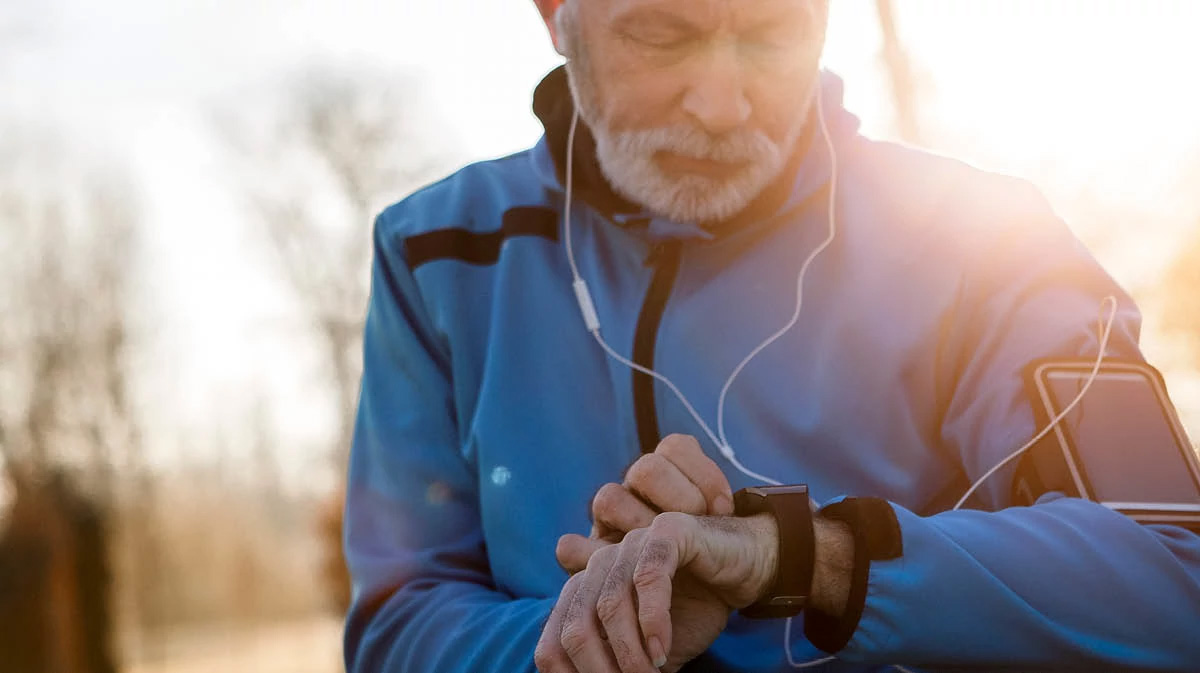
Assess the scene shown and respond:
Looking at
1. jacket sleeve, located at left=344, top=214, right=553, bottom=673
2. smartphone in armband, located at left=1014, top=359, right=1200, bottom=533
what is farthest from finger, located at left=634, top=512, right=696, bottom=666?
smartphone in armband, located at left=1014, top=359, right=1200, bottom=533

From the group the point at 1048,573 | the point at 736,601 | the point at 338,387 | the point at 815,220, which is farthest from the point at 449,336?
the point at 338,387

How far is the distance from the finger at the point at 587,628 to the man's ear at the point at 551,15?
Result: 1.37 m

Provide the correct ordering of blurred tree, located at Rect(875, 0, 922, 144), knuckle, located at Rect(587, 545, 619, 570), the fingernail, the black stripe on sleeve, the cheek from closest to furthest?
the fingernail → knuckle, located at Rect(587, 545, 619, 570) → the cheek → the black stripe on sleeve → blurred tree, located at Rect(875, 0, 922, 144)

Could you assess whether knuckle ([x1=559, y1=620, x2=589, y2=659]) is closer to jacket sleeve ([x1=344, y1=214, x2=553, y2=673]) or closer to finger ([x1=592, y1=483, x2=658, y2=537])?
finger ([x1=592, y1=483, x2=658, y2=537])

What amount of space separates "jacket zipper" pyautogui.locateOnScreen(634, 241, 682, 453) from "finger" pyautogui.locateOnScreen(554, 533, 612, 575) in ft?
1.43

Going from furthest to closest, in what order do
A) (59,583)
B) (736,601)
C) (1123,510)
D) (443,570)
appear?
(59,583), (443,570), (1123,510), (736,601)

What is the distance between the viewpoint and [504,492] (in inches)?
77.6

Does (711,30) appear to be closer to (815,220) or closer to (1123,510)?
(815,220)

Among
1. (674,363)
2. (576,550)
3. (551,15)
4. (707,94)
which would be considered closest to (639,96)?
(707,94)

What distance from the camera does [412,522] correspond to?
2039mm

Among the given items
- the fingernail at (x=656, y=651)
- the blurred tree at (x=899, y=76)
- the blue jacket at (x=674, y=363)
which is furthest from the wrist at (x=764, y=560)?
the blurred tree at (x=899, y=76)

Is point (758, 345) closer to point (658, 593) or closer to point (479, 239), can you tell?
point (479, 239)

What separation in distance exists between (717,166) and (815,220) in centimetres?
23

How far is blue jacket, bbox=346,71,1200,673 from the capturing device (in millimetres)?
1852
